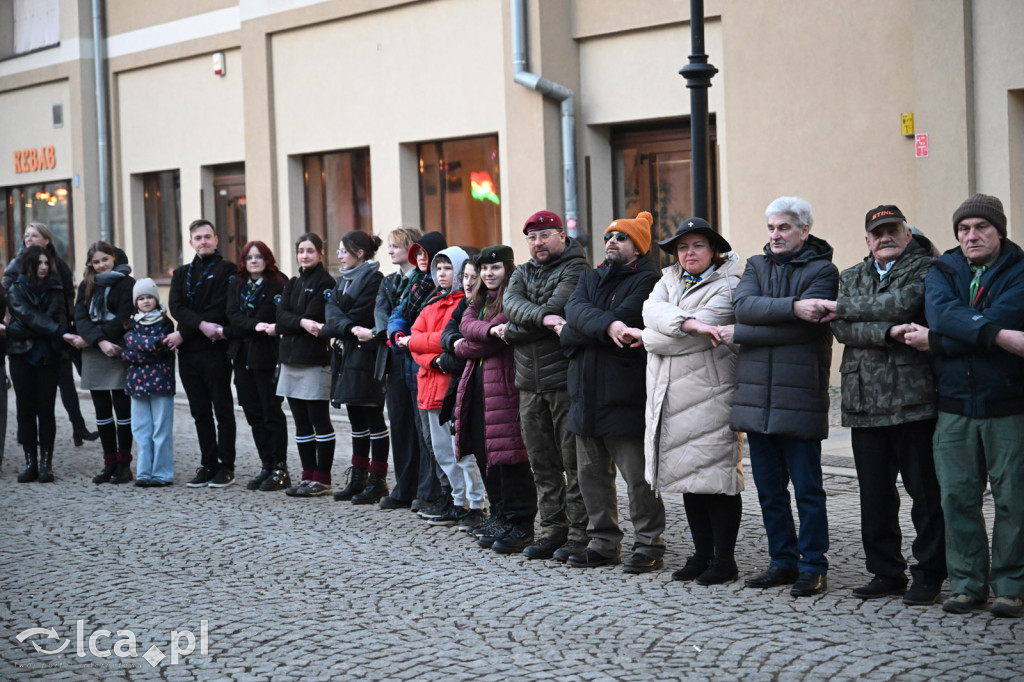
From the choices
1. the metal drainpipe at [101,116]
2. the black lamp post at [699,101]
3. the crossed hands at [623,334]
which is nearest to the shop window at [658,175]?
the black lamp post at [699,101]

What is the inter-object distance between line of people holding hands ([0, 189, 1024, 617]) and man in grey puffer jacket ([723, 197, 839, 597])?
1 centimetres

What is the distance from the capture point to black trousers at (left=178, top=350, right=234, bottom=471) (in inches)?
422

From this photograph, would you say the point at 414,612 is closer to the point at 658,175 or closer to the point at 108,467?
the point at 108,467

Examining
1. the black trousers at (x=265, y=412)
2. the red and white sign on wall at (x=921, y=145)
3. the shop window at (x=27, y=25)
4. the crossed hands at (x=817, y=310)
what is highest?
the shop window at (x=27, y=25)

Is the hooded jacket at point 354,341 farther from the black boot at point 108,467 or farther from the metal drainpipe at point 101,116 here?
the metal drainpipe at point 101,116

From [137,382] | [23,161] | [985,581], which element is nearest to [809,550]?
[985,581]

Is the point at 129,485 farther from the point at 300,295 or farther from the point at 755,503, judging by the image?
the point at 755,503

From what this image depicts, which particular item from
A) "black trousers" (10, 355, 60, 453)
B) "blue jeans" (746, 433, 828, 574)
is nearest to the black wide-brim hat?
"blue jeans" (746, 433, 828, 574)

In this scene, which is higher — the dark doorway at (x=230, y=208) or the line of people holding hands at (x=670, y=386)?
the dark doorway at (x=230, y=208)

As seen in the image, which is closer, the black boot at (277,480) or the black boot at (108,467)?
the black boot at (277,480)

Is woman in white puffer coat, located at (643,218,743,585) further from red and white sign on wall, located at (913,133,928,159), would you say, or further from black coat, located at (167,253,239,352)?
red and white sign on wall, located at (913,133,928,159)

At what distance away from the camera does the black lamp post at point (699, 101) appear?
1061 centimetres

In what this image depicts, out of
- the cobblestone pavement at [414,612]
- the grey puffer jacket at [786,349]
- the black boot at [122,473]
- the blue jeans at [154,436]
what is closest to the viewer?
the cobblestone pavement at [414,612]

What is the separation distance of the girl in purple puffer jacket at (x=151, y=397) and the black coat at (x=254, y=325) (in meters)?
0.74
